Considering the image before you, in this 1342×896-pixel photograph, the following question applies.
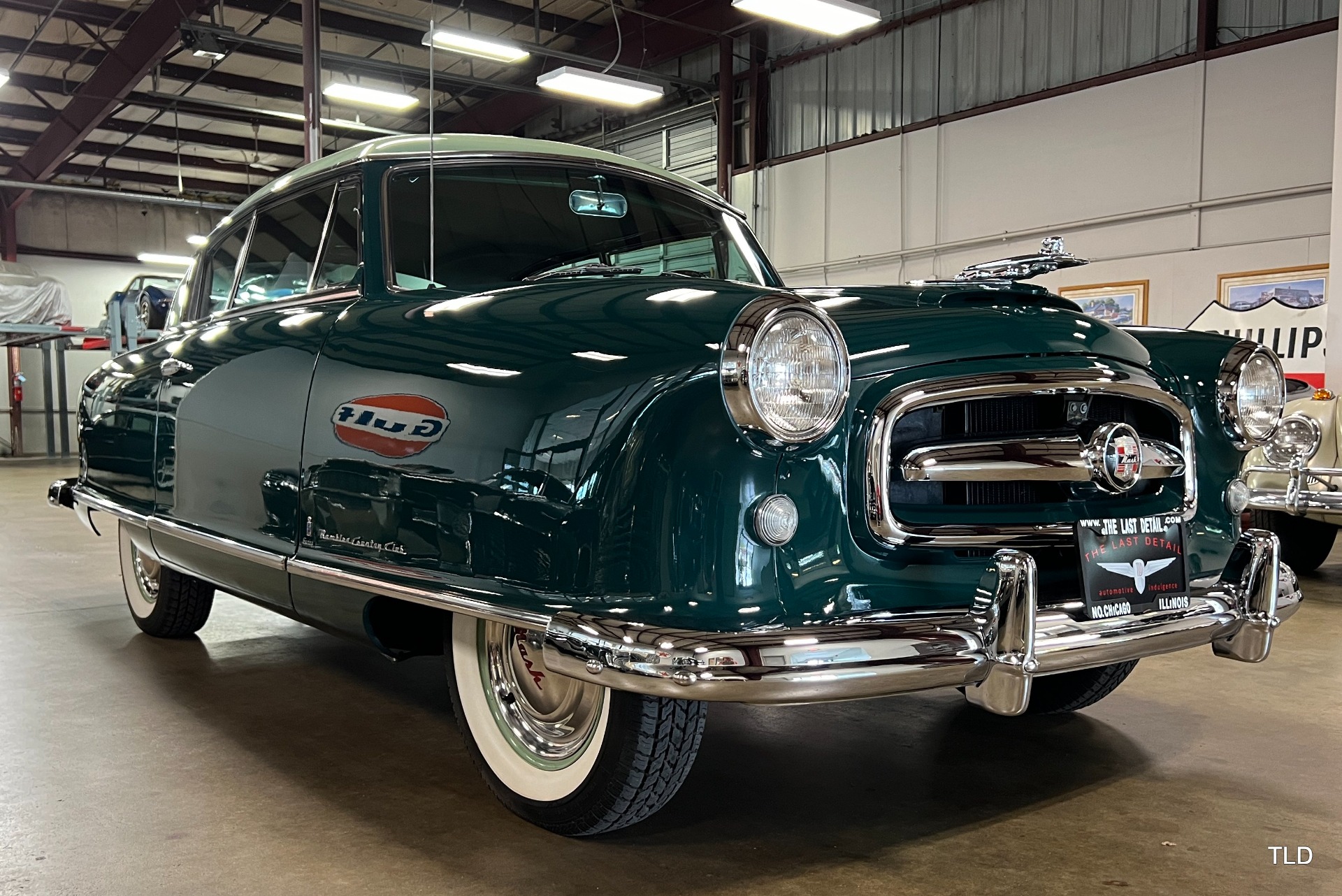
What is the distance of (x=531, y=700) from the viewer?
2.45 m

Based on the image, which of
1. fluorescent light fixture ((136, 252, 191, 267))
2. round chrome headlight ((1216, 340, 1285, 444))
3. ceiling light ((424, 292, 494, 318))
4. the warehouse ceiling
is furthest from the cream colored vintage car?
fluorescent light fixture ((136, 252, 191, 267))

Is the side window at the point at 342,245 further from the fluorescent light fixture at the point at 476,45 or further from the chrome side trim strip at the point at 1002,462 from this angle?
the fluorescent light fixture at the point at 476,45

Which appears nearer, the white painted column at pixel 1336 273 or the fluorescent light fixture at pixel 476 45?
the white painted column at pixel 1336 273

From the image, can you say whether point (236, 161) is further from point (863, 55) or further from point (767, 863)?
point (767, 863)

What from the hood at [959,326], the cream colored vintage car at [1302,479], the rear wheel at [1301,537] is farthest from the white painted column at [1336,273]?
the hood at [959,326]

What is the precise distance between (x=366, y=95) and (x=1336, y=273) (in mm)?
9352

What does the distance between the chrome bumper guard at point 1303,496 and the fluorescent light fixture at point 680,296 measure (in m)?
2.95

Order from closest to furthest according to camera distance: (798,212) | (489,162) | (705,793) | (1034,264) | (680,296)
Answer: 1. (680,296)
2. (705,793)
3. (1034,264)
4. (489,162)
5. (798,212)

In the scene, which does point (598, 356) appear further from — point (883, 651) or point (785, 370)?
point (883, 651)

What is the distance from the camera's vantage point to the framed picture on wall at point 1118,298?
36.6ft

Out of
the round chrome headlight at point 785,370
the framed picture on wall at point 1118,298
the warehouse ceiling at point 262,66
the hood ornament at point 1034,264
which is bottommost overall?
the round chrome headlight at point 785,370

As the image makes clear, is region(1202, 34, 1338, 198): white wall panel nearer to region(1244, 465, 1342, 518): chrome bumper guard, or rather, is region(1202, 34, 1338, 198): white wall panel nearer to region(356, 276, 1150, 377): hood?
region(1244, 465, 1342, 518): chrome bumper guard

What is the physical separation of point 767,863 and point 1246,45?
10.2m

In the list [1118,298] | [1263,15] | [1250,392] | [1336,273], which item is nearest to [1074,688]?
[1250,392]
